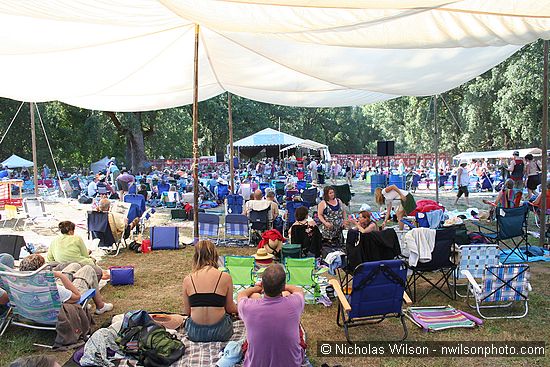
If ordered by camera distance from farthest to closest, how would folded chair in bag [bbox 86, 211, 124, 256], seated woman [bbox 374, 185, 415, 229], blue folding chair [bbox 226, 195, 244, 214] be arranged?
blue folding chair [bbox 226, 195, 244, 214] → seated woman [bbox 374, 185, 415, 229] → folded chair in bag [bbox 86, 211, 124, 256]

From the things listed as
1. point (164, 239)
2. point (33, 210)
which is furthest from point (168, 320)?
point (33, 210)

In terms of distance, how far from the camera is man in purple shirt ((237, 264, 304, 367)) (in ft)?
9.34

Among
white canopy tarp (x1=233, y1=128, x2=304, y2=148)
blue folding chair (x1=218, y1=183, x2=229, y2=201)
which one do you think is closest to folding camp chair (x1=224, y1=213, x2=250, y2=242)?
blue folding chair (x1=218, y1=183, x2=229, y2=201)

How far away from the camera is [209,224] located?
330 inches

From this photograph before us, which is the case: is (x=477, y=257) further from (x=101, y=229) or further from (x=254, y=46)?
(x=101, y=229)

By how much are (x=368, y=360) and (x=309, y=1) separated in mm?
3108

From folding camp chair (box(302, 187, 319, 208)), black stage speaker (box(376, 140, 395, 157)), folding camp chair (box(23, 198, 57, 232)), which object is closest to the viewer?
folding camp chair (box(23, 198, 57, 232))

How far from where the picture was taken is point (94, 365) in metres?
3.52

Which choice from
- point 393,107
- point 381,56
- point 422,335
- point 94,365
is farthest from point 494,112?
point 94,365

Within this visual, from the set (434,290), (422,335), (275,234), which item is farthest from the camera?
(275,234)

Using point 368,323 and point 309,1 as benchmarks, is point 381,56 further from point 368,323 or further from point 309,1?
point 368,323

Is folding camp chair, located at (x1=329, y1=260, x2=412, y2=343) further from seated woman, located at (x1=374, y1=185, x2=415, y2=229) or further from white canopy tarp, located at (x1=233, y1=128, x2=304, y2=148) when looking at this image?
white canopy tarp, located at (x1=233, y1=128, x2=304, y2=148)

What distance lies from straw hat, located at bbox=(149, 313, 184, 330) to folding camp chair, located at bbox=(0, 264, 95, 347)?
0.75 metres

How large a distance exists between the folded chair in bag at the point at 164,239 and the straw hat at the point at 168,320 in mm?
4039
